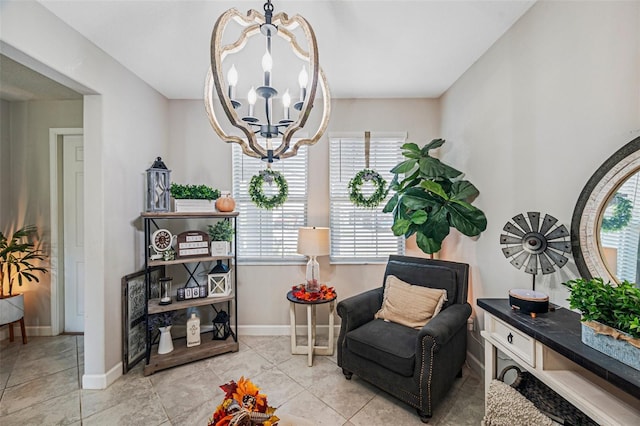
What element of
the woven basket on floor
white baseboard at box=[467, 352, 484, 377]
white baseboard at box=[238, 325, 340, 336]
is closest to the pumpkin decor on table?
white baseboard at box=[238, 325, 340, 336]

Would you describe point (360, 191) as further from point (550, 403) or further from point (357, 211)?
point (550, 403)

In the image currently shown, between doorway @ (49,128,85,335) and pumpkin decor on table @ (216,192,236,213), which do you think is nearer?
pumpkin decor on table @ (216,192,236,213)

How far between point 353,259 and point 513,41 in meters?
2.43

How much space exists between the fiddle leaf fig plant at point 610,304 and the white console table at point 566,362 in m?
0.14

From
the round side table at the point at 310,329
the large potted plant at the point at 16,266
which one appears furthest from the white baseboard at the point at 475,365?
the large potted plant at the point at 16,266

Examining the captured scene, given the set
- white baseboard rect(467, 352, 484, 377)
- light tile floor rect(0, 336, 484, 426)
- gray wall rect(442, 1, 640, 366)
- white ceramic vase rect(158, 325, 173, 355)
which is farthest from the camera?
white ceramic vase rect(158, 325, 173, 355)

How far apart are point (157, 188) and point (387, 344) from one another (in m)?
2.48

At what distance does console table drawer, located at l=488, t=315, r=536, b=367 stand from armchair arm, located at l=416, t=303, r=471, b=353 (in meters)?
0.29

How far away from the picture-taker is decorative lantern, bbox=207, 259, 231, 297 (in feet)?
9.26

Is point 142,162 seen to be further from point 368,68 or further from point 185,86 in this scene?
point 368,68

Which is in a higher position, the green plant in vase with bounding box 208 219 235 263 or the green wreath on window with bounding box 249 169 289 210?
the green wreath on window with bounding box 249 169 289 210

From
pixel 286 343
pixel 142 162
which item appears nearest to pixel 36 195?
pixel 142 162

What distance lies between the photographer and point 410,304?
7.75 ft

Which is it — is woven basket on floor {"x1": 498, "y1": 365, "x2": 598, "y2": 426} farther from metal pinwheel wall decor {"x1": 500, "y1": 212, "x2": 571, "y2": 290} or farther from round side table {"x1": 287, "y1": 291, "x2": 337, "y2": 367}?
round side table {"x1": 287, "y1": 291, "x2": 337, "y2": 367}
